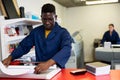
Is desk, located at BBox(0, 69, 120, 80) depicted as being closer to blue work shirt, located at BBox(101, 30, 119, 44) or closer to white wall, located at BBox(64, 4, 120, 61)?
blue work shirt, located at BBox(101, 30, 119, 44)

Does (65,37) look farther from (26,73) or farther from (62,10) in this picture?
(62,10)

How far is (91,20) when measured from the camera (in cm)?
725

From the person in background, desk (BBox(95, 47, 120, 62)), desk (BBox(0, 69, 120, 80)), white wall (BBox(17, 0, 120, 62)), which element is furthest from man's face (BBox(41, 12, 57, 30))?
white wall (BBox(17, 0, 120, 62))

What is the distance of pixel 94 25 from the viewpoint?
23.7 feet

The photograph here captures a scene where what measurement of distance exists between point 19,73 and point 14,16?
57.7 inches

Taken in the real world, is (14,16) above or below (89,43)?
above

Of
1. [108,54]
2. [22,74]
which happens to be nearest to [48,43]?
[22,74]

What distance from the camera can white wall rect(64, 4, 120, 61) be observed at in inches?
278

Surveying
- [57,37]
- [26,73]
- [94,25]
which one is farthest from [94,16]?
[26,73]

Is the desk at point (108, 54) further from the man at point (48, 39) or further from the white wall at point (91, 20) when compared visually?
the white wall at point (91, 20)

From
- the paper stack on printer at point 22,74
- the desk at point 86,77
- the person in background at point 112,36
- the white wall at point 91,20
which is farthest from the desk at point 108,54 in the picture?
the white wall at point 91,20

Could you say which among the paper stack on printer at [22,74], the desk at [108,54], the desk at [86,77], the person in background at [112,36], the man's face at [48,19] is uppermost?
the man's face at [48,19]

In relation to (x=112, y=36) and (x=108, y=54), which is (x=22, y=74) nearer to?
(x=108, y=54)

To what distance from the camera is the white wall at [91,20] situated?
7070 mm
